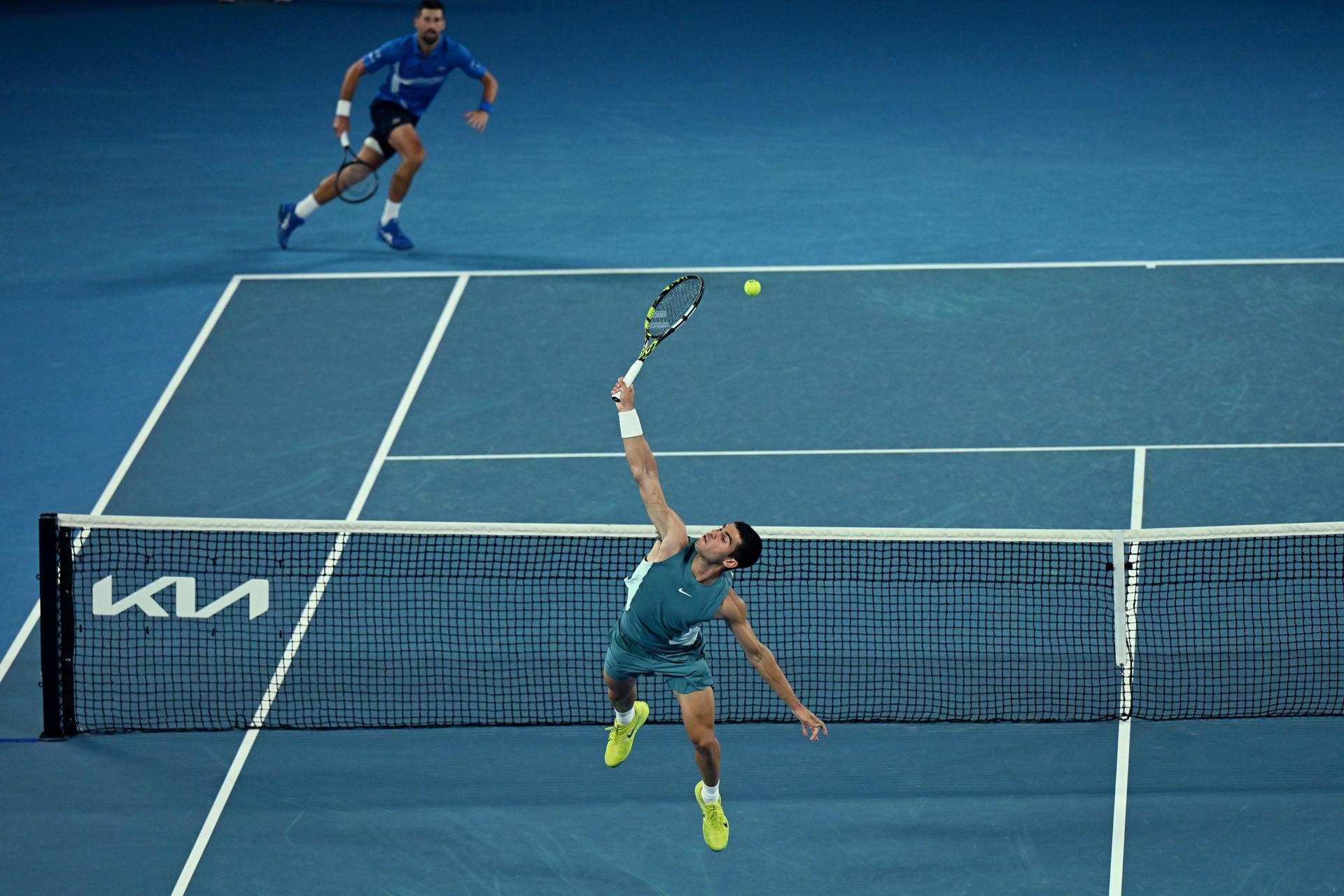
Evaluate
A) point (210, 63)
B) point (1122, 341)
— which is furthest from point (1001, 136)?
point (210, 63)

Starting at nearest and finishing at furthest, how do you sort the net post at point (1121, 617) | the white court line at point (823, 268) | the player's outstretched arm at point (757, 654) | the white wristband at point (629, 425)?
the white wristband at point (629, 425)
the player's outstretched arm at point (757, 654)
the net post at point (1121, 617)
the white court line at point (823, 268)

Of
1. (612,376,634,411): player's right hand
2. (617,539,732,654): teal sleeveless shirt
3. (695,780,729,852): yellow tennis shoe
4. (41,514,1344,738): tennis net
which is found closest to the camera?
(612,376,634,411): player's right hand

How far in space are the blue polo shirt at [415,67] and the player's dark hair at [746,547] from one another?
8.41 meters

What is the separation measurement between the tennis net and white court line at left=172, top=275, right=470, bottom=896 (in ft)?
0.10

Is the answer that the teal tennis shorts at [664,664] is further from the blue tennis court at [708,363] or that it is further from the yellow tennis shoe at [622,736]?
the blue tennis court at [708,363]

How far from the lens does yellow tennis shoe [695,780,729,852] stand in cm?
886

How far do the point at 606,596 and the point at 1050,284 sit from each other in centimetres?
587

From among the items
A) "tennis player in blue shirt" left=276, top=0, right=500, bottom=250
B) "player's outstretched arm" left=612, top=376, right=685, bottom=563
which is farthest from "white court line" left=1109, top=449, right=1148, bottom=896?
"tennis player in blue shirt" left=276, top=0, right=500, bottom=250

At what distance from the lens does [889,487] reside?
40.4 ft

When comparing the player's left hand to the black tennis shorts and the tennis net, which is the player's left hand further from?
the black tennis shorts

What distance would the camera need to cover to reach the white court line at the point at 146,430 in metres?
10.8

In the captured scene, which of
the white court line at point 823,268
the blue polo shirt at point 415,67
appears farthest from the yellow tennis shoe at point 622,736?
the blue polo shirt at point 415,67

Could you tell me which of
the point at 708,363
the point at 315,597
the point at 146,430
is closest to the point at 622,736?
the point at 315,597

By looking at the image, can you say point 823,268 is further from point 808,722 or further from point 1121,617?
point 808,722
